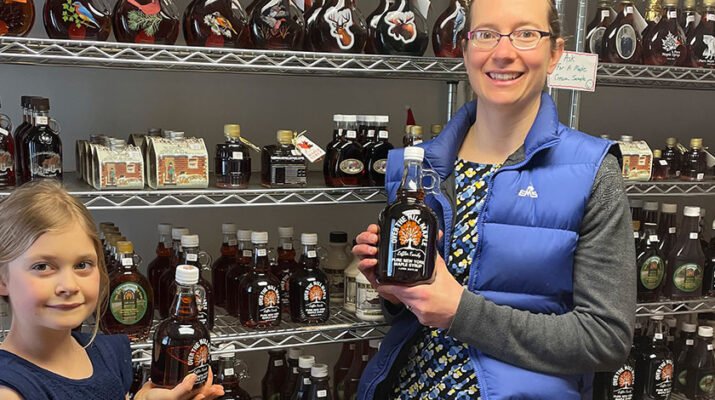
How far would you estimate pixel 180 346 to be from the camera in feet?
4.29

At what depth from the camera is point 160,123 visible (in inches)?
88.6

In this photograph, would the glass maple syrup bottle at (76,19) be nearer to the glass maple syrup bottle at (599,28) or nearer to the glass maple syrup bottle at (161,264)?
the glass maple syrup bottle at (161,264)

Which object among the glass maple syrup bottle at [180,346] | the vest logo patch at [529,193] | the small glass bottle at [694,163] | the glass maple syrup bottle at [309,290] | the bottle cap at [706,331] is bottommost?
the bottle cap at [706,331]

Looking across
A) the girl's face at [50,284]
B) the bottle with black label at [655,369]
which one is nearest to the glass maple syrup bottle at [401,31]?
the girl's face at [50,284]

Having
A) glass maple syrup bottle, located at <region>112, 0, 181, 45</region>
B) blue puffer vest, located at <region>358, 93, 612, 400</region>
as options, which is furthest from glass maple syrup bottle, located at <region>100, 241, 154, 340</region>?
blue puffer vest, located at <region>358, 93, 612, 400</region>

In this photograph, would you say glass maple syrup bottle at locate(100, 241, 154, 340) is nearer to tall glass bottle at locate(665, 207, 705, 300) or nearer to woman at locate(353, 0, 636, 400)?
woman at locate(353, 0, 636, 400)

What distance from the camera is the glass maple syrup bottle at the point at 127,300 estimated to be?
5.83ft

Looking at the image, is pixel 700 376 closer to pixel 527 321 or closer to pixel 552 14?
pixel 527 321

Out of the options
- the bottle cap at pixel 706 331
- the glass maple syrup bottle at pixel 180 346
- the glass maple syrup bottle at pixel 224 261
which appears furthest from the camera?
the bottle cap at pixel 706 331

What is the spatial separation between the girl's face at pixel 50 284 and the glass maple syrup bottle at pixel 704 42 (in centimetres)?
198

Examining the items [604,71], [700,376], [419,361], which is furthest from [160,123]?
[700,376]

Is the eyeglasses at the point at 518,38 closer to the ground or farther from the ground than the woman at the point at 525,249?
farther from the ground

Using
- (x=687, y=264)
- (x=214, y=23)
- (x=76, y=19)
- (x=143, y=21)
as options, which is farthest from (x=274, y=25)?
(x=687, y=264)

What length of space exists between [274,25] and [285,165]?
378 millimetres
